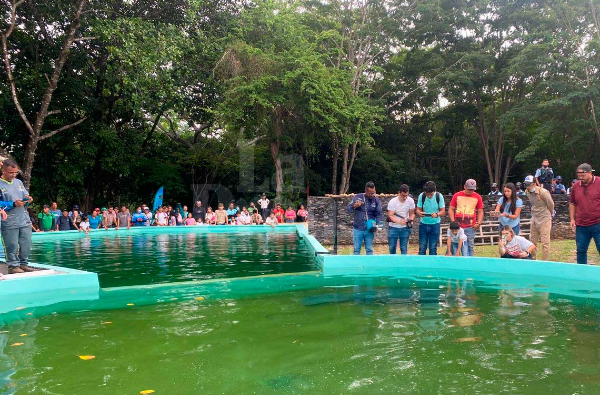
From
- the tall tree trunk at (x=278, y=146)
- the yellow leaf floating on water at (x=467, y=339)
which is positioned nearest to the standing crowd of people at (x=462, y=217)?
the yellow leaf floating on water at (x=467, y=339)

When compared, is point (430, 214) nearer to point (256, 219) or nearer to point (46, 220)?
point (256, 219)

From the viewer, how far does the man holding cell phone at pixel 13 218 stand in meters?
6.40

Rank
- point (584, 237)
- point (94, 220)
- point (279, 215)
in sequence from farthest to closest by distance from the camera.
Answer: point (279, 215), point (94, 220), point (584, 237)

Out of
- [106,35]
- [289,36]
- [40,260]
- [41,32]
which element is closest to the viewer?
[40,260]

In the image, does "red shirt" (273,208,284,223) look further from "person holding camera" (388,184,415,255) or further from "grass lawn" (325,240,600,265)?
"person holding camera" (388,184,415,255)

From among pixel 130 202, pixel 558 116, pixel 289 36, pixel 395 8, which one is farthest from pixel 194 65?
pixel 558 116

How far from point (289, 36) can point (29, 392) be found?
22763 mm

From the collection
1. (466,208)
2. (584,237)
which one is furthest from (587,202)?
(466,208)

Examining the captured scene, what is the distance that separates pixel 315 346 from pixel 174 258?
22.6 feet

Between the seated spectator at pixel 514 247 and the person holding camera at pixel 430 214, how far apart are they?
102cm

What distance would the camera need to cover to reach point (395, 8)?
27.4 m

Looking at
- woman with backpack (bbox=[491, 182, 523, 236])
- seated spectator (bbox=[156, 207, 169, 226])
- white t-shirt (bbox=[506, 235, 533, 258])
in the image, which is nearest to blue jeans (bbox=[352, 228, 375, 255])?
woman with backpack (bbox=[491, 182, 523, 236])

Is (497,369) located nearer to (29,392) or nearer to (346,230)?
(29,392)

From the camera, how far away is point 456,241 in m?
8.29
